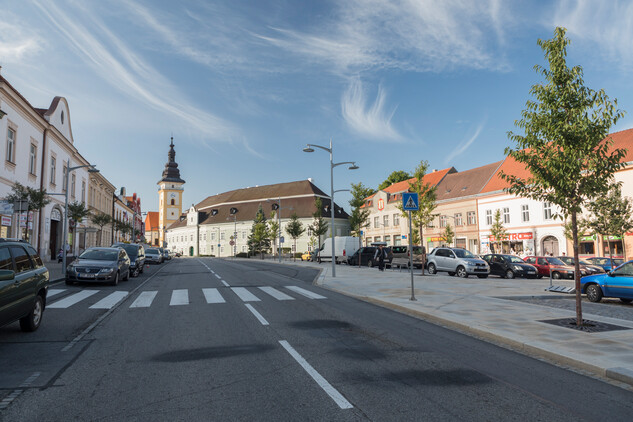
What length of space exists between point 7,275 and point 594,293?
15.2m

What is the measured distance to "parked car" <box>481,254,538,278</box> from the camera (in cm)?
2570

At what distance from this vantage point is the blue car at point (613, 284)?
12.3 metres

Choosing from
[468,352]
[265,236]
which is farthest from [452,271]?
[265,236]

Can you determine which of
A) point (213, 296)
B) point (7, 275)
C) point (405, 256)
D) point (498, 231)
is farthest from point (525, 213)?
point (7, 275)

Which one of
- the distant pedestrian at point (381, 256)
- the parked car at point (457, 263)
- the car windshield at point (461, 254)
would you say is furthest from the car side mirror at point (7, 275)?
the distant pedestrian at point (381, 256)

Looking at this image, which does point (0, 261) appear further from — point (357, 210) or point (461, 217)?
point (461, 217)

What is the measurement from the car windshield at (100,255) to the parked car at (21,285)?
10.2m

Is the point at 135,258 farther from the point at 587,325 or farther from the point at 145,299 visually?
the point at 587,325

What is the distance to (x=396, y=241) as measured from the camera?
59.8 meters

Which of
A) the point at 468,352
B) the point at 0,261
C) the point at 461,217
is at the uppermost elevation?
the point at 461,217

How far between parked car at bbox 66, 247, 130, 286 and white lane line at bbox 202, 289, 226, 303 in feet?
14.6

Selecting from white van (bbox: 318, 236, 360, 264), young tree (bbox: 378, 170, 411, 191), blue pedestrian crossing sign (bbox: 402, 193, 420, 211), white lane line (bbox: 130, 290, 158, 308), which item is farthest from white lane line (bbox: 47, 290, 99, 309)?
young tree (bbox: 378, 170, 411, 191)

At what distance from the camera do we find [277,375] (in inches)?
201

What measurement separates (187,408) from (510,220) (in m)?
45.1
